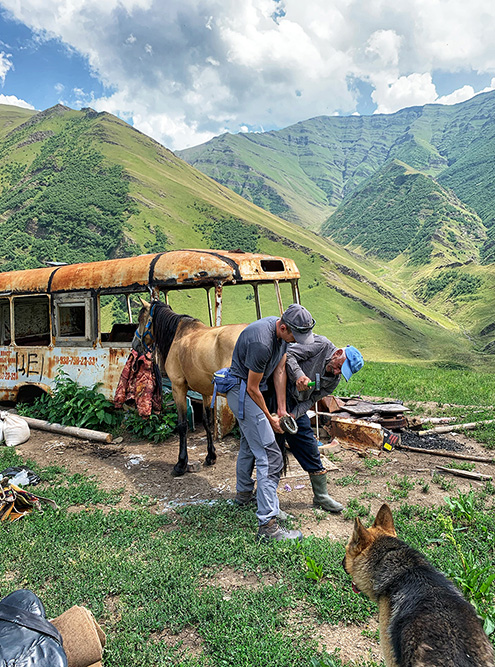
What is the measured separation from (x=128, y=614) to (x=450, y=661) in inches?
86.6

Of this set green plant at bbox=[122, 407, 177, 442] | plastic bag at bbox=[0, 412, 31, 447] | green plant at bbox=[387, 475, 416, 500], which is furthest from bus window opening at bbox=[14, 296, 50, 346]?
green plant at bbox=[387, 475, 416, 500]

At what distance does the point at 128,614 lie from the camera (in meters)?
3.02

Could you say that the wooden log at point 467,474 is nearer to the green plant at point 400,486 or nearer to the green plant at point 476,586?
the green plant at point 400,486

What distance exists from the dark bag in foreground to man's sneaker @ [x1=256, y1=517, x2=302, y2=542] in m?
2.21

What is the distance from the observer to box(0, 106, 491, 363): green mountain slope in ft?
109

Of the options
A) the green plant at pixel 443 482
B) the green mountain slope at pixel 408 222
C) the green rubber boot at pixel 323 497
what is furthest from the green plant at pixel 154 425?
the green mountain slope at pixel 408 222

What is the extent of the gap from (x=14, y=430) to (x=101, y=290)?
9.19 feet

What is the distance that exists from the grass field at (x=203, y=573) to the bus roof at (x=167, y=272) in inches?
134

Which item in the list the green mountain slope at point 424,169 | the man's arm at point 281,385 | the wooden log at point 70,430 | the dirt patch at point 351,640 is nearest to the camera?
the dirt patch at point 351,640

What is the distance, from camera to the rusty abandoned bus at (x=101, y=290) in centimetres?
686

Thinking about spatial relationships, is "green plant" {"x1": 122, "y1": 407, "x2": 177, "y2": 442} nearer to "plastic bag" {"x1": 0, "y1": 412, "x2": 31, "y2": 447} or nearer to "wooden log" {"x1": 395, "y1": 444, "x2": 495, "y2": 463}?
"plastic bag" {"x1": 0, "y1": 412, "x2": 31, "y2": 447}

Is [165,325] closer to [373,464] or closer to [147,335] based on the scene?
[147,335]

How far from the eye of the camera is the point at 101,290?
7.77 metres

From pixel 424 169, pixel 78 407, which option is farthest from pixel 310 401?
pixel 424 169
